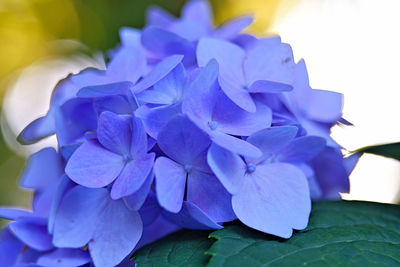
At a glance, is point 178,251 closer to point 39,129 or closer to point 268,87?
point 268,87

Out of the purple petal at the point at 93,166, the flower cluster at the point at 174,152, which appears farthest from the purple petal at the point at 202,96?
the purple petal at the point at 93,166

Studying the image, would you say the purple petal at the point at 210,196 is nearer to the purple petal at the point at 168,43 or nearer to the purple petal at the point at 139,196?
the purple petal at the point at 139,196

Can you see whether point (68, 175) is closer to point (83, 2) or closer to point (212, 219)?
point (212, 219)

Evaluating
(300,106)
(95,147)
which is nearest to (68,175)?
(95,147)

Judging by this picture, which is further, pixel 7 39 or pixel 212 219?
pixel 7 39

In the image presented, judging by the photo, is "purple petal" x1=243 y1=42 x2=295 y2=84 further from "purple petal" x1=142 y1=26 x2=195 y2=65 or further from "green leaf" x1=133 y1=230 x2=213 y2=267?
"green leaf" x1=133 y1=230 x2=213 y2=267
